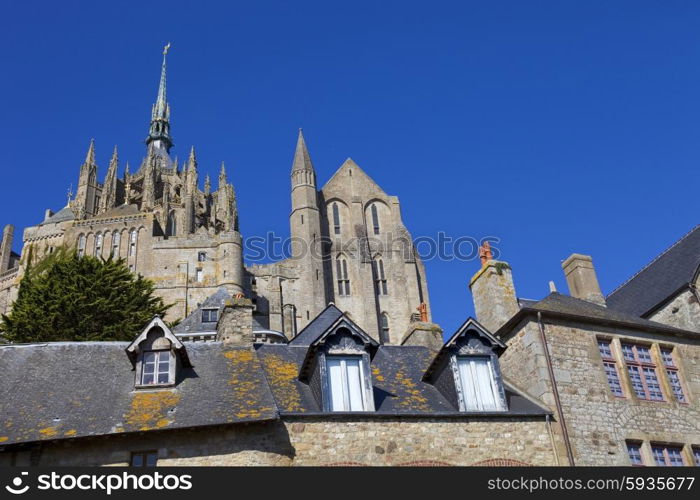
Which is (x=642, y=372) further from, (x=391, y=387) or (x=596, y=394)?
(x=391, y=387)

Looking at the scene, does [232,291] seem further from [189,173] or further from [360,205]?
[189,173]

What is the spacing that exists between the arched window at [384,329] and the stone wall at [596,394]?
38.8 meters

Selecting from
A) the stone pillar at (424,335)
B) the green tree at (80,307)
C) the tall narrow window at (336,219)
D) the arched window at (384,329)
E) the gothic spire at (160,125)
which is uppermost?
the gothic spire at (160,125)

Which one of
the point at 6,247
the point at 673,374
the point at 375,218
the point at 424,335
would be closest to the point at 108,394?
the point at 424,335

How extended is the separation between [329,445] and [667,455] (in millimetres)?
6160

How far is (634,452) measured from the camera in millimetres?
13734

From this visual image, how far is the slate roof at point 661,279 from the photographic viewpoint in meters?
20.7

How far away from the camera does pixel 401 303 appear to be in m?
55.8

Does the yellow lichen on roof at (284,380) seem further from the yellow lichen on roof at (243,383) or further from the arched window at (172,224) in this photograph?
the arched window at (172,224)

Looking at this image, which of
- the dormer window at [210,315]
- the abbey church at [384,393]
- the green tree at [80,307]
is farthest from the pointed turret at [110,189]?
the abbey church at [384,393]

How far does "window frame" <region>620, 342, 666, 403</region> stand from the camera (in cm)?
1470

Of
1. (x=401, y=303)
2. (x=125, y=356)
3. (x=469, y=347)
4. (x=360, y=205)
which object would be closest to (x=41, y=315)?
(x=125, y=356)
